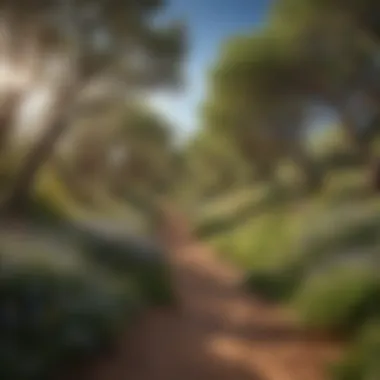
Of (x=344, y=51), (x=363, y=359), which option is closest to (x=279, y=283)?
(x=363, y=359)

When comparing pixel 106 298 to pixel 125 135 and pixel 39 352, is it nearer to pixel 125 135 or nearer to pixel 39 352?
pixel 39 352

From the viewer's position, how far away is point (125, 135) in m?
1.50

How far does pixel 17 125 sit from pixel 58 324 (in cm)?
54

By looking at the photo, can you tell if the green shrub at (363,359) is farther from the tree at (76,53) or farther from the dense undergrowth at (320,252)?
the tree at (76,53)

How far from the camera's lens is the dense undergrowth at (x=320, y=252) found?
51.5 inches

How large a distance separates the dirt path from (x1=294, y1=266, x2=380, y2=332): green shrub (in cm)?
5

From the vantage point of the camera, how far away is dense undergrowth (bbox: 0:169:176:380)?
4.09 ft

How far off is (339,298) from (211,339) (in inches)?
13.5

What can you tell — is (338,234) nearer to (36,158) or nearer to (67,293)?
(67,293)

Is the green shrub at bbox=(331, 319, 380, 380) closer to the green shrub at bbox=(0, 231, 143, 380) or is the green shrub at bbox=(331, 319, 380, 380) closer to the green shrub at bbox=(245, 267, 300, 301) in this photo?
the green shrub at bbox=(245, 267, 300, 301)

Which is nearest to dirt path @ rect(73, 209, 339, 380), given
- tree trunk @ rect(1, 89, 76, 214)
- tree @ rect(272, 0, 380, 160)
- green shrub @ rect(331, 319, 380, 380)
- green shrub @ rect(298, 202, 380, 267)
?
green shrub @ rect(331, 319, 380, 380)

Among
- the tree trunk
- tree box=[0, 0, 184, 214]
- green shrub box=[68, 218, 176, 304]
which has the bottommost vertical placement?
green shrub box=[68, 218, 176, 304]

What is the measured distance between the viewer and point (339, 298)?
1342 mm

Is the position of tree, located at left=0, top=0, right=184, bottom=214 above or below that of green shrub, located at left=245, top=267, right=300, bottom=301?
above
